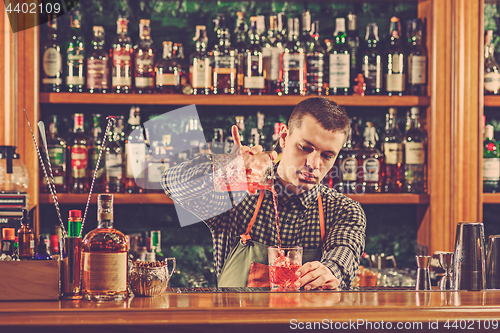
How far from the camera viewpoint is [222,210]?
5.82 ft

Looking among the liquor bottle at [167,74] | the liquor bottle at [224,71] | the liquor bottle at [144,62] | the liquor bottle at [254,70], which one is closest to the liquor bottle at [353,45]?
the liquor bottle at [254,70]

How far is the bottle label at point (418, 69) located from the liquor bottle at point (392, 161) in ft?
0.53

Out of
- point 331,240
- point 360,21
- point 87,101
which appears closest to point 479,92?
point 360,21

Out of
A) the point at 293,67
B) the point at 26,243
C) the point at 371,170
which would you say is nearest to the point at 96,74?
the point at 293,67

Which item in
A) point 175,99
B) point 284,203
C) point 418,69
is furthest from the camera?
point 418,69

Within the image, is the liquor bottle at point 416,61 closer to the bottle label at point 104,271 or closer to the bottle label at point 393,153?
the bottle label at point 393,153

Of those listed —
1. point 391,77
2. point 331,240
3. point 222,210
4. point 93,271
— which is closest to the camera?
point 93,271

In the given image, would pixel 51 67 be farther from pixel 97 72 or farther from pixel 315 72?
pixel 315 72

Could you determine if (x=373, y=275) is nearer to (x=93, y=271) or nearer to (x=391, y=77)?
(x=391, y=77)

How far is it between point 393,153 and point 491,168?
0.44 metres

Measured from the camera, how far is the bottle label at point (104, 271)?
40.1 inches

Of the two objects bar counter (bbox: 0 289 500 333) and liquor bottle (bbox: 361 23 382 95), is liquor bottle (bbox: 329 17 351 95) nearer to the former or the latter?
liquor bottle (bbox: 361 23 382 95)

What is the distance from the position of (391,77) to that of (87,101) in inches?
51.8

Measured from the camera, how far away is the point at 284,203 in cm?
180
